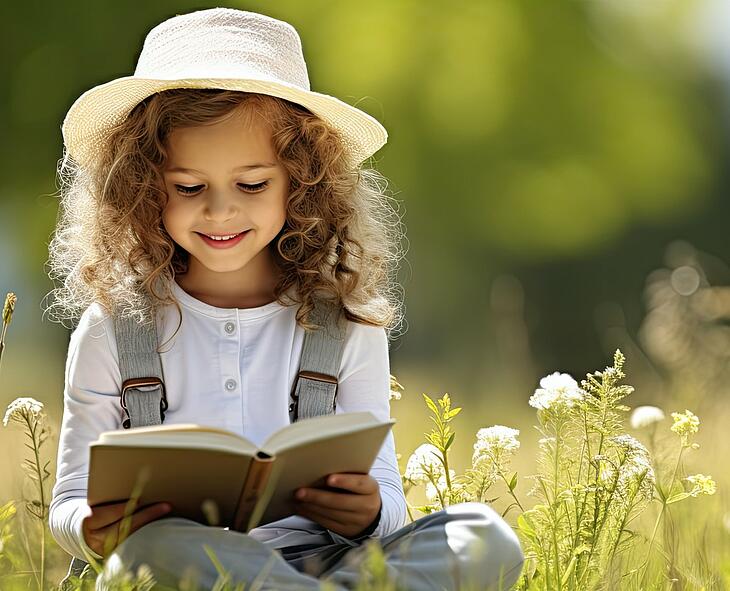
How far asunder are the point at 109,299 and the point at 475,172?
1019cm

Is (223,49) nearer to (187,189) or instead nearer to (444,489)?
(187,189)

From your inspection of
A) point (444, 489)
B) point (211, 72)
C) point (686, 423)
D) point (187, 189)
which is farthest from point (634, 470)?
point (211, 72)

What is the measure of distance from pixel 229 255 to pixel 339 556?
0.70 meters

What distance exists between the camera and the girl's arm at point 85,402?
235cm

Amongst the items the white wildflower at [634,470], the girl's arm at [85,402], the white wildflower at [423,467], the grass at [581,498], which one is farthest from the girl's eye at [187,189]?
the white wildflower at [634,470]

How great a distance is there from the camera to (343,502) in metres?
2.10

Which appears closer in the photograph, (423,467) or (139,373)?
(139,373)

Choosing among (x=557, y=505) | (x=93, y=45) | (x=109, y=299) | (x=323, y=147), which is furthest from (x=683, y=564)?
(x=93, y=45)

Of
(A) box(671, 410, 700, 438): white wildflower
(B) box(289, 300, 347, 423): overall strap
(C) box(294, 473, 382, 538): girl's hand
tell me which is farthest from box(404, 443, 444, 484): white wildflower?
(A) box(671, 410, 700, 438): white wildflower

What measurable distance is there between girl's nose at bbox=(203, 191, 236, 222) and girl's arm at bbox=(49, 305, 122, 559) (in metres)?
0.36

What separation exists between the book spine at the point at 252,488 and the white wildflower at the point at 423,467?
2.29ft

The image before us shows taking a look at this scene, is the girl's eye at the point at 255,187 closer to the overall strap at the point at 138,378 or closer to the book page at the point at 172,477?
the overall strap at the point at 138,378

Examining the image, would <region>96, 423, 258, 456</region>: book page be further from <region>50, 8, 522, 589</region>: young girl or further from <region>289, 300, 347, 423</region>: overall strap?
<region>289, 300, 347, 423</region>: overall strap

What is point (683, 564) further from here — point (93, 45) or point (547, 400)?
point (93, 45)
